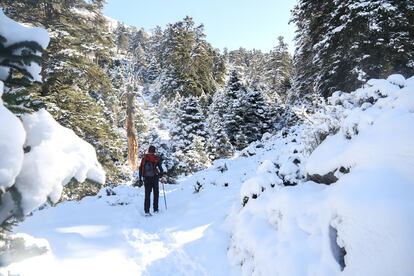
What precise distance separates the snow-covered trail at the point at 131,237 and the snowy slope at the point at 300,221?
0.08 feet

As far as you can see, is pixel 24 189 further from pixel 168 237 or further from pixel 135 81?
pixel 135 81

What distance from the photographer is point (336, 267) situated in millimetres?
3895

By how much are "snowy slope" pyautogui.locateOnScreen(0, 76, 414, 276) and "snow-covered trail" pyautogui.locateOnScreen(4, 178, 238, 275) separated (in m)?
0.02

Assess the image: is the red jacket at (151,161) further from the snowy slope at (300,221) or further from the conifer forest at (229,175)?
the snowy slope at (300,221)

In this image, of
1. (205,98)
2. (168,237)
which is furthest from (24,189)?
(205,98)

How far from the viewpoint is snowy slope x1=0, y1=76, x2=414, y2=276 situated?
361 centimetres

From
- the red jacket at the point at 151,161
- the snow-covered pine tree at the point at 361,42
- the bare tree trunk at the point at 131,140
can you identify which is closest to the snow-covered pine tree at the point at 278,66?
the bare tree trunk at the point at 131,140

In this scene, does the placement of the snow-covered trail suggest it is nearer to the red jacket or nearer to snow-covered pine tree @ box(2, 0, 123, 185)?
the red jacket

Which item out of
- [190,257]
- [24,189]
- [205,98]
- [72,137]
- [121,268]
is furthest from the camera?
[205,98]

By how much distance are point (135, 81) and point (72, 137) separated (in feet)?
79.1

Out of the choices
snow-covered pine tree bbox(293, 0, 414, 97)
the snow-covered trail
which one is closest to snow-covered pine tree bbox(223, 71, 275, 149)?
snow-covered pine tree bbox(293, 0, 414, 97)

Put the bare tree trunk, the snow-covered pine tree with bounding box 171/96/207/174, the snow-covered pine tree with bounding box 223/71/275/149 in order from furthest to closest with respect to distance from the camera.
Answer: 1. the snow-covered pine tree with bounding box 223/71/275/149
2. the snow-covered pine tree with bounding box 171/96/207/174
3. the bare tree trunk

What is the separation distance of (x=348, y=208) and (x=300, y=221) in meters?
1.13

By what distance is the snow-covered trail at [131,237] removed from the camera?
20.5ft
